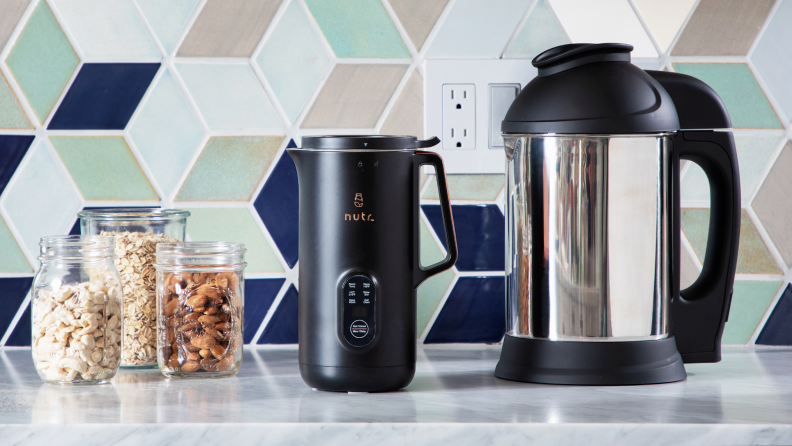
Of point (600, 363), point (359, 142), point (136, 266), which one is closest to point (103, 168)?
point (136, 266)

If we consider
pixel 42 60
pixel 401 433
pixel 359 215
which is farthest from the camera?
pixel 42 60

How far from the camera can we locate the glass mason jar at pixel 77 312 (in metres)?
0.72

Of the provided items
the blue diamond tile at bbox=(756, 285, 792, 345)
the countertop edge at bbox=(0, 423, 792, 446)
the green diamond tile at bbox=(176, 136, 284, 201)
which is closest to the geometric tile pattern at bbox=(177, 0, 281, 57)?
the green diamond tile at bbox=(176, 136, 284, 201)

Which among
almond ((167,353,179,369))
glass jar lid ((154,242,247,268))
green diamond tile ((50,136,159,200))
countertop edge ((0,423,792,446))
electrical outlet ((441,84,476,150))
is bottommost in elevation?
countertop edge ((0,423,792,446))

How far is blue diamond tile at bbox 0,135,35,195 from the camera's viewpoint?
956mm

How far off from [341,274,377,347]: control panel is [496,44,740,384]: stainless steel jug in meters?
0.18

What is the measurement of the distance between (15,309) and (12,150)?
0.22m

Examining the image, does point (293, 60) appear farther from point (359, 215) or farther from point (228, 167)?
point (359, 215)

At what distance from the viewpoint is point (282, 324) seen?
98 centimetres

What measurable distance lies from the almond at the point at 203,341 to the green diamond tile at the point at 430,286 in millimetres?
338

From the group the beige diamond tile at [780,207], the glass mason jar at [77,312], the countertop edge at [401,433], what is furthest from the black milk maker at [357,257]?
the beige diamond tile at [780,207]

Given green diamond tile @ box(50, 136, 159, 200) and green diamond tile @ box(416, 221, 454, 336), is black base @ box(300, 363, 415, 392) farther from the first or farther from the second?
green diamond tile @ box(50, 136, 159, 200)

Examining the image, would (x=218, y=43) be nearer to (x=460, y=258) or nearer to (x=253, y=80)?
(x=253, y=80)

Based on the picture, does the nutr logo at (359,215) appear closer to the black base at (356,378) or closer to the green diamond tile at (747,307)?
the black base at (356,378)
